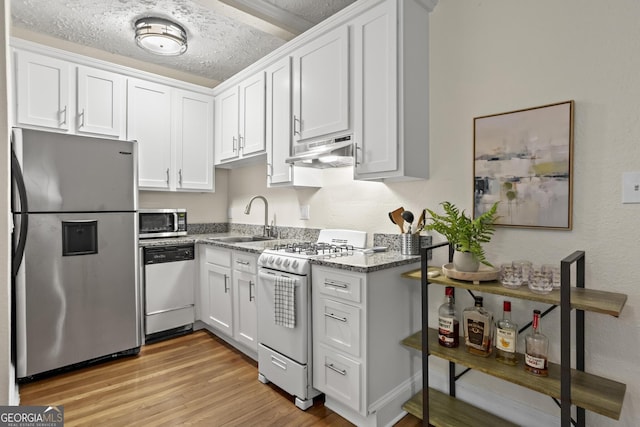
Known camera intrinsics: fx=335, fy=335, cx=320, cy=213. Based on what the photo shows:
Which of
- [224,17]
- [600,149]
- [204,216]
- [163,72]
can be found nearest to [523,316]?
[600,149]

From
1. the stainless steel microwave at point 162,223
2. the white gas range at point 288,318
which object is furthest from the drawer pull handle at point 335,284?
the stainless steel microwave at point 162,223

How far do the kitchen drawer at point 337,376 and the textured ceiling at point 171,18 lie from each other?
2.45m

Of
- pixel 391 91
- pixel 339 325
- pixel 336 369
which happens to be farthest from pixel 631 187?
pixel 336 369

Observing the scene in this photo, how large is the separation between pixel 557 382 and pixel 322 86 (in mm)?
2156

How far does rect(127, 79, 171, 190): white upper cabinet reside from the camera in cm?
316

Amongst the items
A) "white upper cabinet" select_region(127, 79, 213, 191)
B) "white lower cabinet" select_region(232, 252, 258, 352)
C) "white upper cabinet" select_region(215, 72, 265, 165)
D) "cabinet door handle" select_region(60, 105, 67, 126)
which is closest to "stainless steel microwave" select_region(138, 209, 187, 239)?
"white upper cabinet" select_region(127, 79, 213, 191)

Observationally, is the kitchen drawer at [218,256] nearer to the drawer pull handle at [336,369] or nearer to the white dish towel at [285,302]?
the white dish towel at [285,302]

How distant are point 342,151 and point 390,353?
1.29 m

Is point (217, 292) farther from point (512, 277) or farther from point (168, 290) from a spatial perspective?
point (512, 277)

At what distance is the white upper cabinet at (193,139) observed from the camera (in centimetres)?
345

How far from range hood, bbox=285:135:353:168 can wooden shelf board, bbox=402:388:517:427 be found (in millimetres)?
1556

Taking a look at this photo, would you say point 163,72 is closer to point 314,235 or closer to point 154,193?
point 154,193

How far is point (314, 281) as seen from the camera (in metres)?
2.05

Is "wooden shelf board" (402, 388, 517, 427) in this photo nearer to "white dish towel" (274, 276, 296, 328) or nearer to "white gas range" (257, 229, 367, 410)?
"white gas range" (257, 229, 367, 410)
